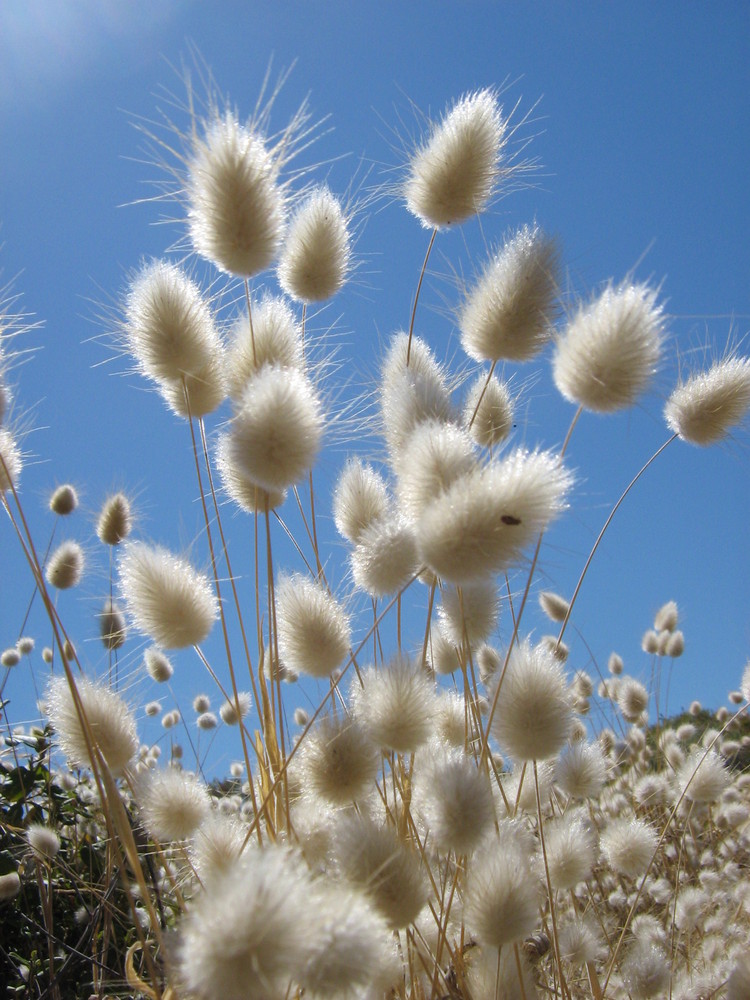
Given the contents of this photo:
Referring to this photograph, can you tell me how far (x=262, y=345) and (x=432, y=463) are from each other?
513mm

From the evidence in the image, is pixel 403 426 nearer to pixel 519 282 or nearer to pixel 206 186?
pixel 519 282

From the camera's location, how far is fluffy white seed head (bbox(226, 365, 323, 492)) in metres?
0.96

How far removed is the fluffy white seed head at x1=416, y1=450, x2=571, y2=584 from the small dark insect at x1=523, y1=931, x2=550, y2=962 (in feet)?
3.16

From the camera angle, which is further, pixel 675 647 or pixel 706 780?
pixel 675 647

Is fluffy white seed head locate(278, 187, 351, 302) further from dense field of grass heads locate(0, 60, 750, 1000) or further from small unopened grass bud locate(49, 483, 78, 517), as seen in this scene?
small unopened grass bud locate(49, 483, 78, 517)

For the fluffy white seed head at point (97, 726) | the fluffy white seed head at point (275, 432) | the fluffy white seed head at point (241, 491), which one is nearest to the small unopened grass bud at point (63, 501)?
the fluffy white seed head at point (241, 491)

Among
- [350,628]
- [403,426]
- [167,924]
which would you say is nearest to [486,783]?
[350,628]

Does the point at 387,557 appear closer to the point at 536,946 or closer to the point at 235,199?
the point at 235,199

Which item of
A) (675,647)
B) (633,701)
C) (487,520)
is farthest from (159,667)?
(675,647)

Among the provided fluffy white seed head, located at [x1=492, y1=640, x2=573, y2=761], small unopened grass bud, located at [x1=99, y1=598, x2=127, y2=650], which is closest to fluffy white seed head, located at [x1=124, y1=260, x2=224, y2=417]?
fluffy white seed head, located at [x1=492, y1=640, x2=573, y2=761]

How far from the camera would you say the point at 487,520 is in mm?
834

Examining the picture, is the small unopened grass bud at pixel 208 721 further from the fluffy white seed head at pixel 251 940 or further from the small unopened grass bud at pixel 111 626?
the fluffy white seed head at pixel 251 940

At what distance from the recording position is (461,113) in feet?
4.60

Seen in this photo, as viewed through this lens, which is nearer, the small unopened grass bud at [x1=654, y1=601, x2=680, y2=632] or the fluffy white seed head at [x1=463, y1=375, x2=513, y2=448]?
the fluffy white seed head at [x1=463, y1=375, x2=513, y2=448]
